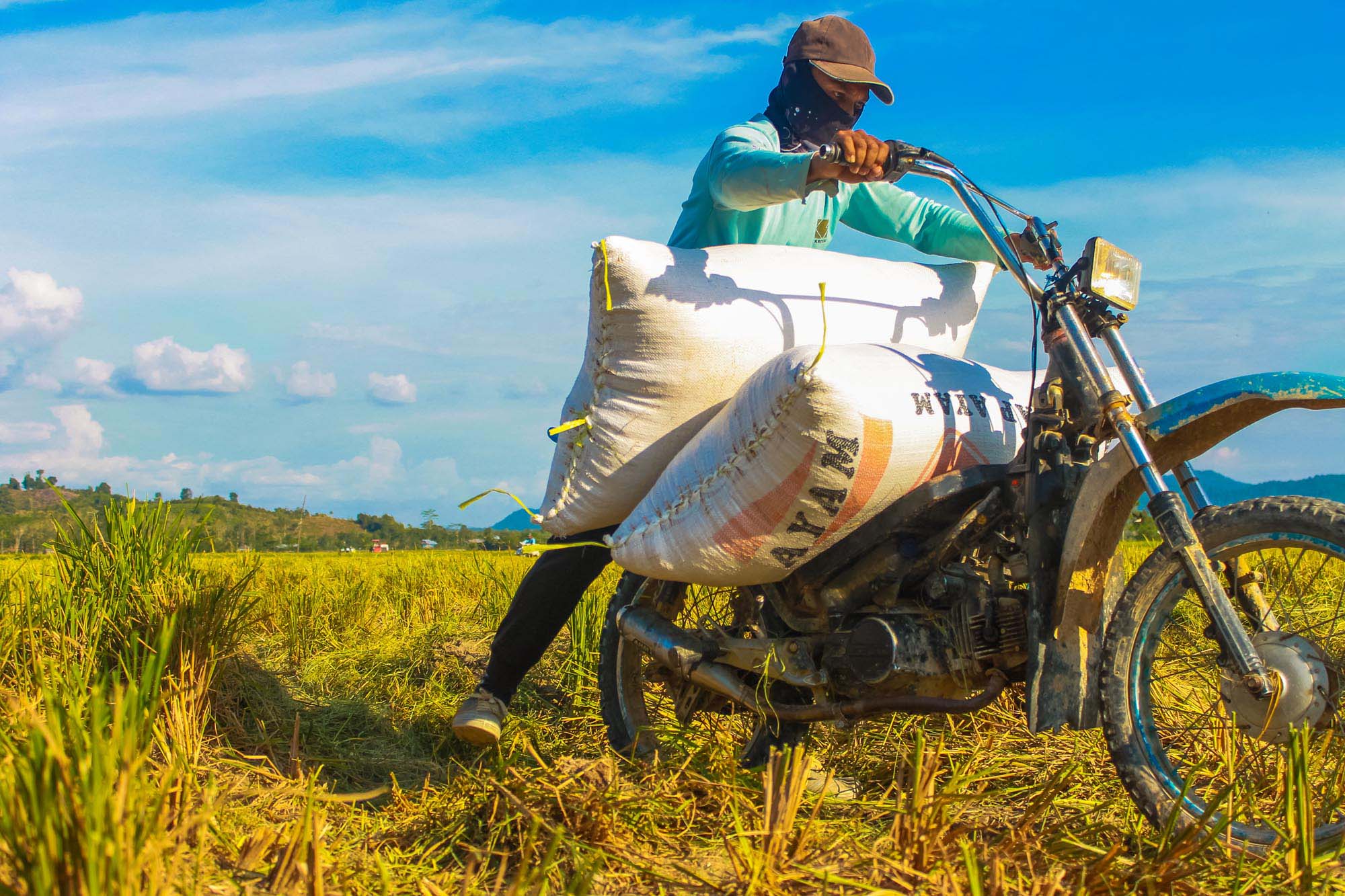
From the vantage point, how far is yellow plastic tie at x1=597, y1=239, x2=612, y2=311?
2.67 metres

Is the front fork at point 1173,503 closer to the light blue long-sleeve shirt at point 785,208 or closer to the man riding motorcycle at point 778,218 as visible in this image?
the light blue long-sleeve shirt at point 785,208

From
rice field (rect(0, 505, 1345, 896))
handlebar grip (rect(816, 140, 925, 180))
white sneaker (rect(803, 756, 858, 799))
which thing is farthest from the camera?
white sneaker (rect(803, 756, 858, 799))

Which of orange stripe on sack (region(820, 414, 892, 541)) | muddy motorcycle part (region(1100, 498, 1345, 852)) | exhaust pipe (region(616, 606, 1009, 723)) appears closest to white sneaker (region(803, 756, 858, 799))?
exhaust pipe (region(616, 606, 1009, 723))

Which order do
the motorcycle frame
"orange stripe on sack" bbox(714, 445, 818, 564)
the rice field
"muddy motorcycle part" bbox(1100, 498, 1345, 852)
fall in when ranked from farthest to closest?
"orange stripe on sack" bbox(714, 445, 818, 564) < the motorcycle frame < "muddy motorcycle part" bbox(1100, 498, 1345, 852) < the rice field

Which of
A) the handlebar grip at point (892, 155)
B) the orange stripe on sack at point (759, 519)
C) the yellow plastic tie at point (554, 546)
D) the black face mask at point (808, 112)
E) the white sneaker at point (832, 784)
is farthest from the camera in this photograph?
the black face mask at point (808, 112)

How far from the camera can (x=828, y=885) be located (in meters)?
1.73

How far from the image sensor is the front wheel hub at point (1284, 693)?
1846 mm

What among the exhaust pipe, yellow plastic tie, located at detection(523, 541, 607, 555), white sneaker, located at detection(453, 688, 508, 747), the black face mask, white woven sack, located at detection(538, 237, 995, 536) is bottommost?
white sneaker, located at detection(453, 688, 508, 747)

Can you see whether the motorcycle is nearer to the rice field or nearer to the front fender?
the front fender

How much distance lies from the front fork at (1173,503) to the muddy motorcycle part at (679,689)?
1.04 m

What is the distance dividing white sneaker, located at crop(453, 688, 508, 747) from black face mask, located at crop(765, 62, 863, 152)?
1.83 meters

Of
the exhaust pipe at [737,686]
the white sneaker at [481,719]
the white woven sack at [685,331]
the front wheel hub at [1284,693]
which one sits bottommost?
the white sneaker at [481,719]

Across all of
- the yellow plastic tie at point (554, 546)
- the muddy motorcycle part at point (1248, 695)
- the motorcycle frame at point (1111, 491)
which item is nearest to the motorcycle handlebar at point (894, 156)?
→ the motorcycle frame at point (1111, 491)

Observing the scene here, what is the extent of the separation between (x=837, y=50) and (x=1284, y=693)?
6.76 feet
